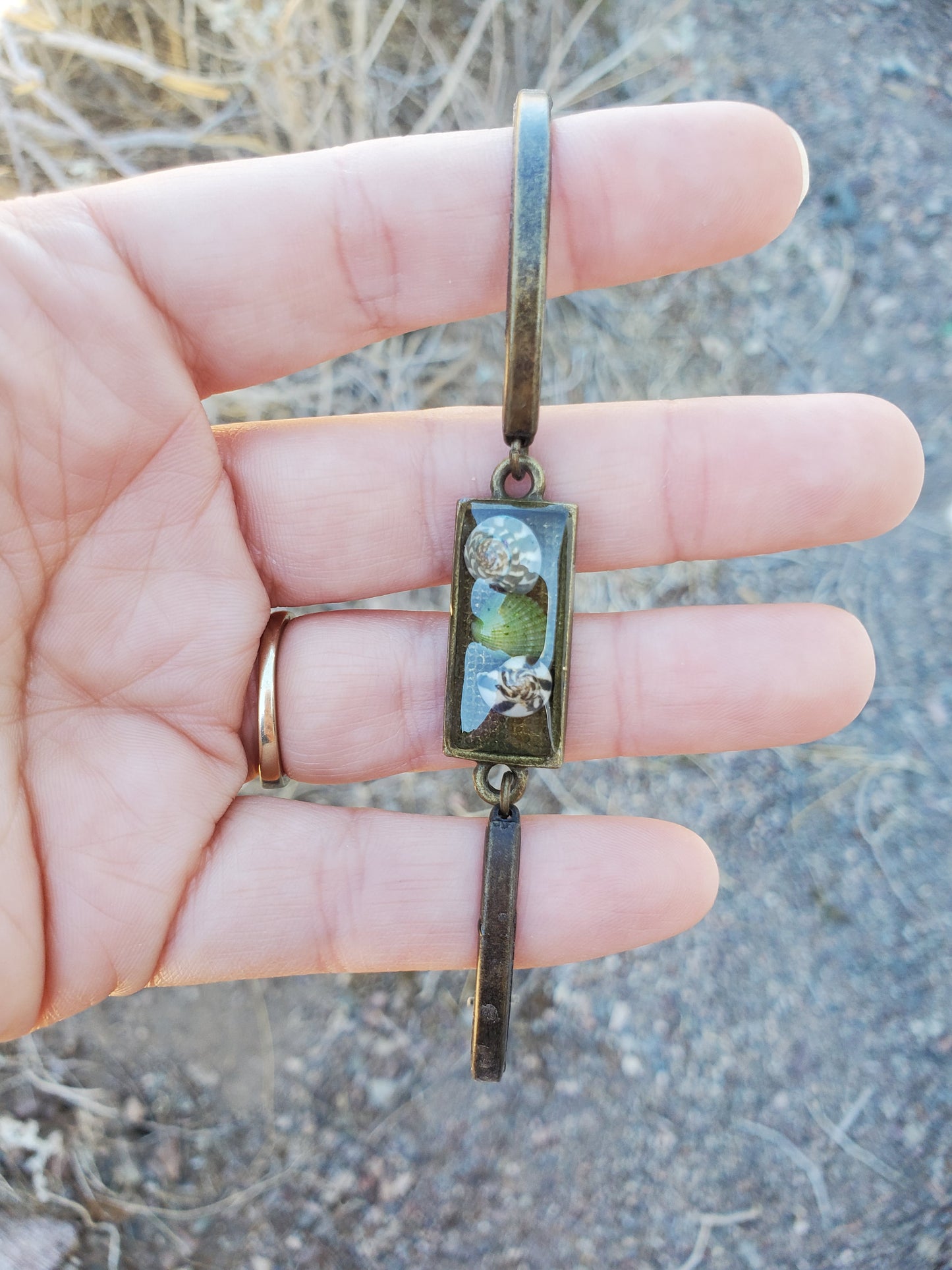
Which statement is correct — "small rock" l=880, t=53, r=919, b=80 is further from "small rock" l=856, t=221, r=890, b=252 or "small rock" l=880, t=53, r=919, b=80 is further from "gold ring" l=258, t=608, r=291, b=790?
"gold ring" l=258, t=608, r=291, b=790

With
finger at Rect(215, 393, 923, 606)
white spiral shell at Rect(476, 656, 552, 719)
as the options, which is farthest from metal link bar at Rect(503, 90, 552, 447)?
white spiral shell at Rect(476, 656, 552, 719)

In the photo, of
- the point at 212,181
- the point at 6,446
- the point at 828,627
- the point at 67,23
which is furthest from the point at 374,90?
the point at 828,627

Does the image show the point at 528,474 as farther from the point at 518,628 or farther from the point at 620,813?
the point at 620,813

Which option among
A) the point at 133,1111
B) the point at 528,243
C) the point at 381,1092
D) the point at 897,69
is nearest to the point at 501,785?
the point at 381,1092

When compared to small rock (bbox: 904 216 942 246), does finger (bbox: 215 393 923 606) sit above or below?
below

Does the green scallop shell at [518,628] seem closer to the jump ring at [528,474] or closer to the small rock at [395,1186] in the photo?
the jump ring at [528,474]

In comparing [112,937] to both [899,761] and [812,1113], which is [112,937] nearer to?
[812,1113]
